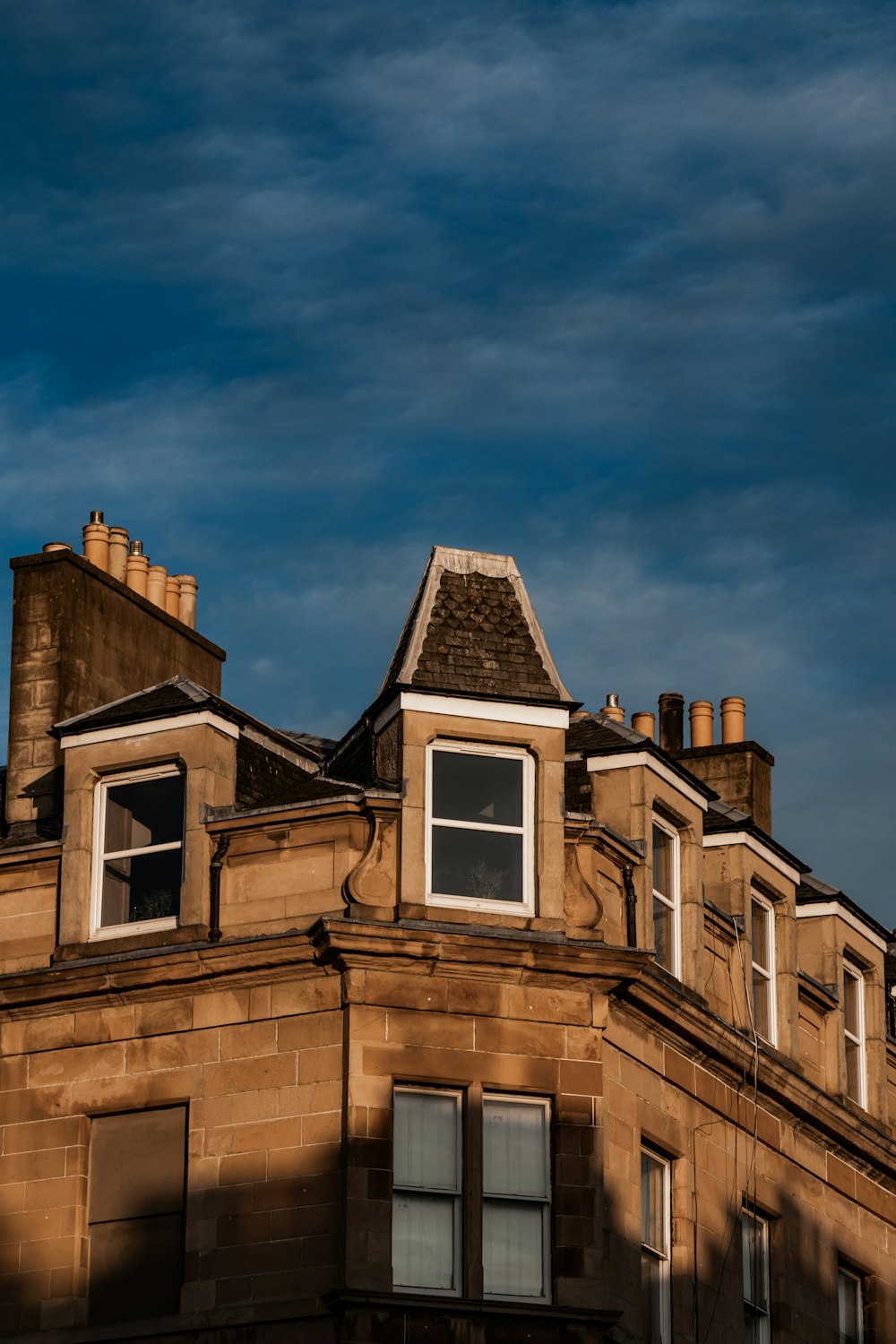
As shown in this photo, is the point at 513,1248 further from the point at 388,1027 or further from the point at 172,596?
the point at 172,596

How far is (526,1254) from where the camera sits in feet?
96.0

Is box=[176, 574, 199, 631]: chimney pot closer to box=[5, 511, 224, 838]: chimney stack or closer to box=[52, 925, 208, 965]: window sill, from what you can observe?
box=[5, 511, 224, 838]: chimney stack

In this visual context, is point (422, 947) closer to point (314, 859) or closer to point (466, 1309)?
point (314, 859)

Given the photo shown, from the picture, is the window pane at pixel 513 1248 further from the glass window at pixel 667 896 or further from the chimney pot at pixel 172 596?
the chimney pot at pixel 172 596

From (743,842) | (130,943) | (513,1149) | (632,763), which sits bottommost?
(513,1149)

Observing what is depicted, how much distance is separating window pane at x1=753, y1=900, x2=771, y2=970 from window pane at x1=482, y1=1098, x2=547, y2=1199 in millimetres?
5960

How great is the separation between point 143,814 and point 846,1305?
35.3 ft

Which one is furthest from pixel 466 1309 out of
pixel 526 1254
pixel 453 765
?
pixel 453 765

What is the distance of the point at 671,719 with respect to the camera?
40.4 metres

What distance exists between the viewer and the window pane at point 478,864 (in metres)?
30.4

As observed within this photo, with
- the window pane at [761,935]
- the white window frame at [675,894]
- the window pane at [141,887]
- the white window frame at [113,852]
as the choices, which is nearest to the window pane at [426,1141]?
the white window frame at [113,852]

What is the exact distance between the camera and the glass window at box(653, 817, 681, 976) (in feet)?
107

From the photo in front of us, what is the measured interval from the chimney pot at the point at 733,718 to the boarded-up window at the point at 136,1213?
11.8 meters

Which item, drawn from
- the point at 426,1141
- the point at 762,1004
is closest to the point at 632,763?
the point at 762,1004
